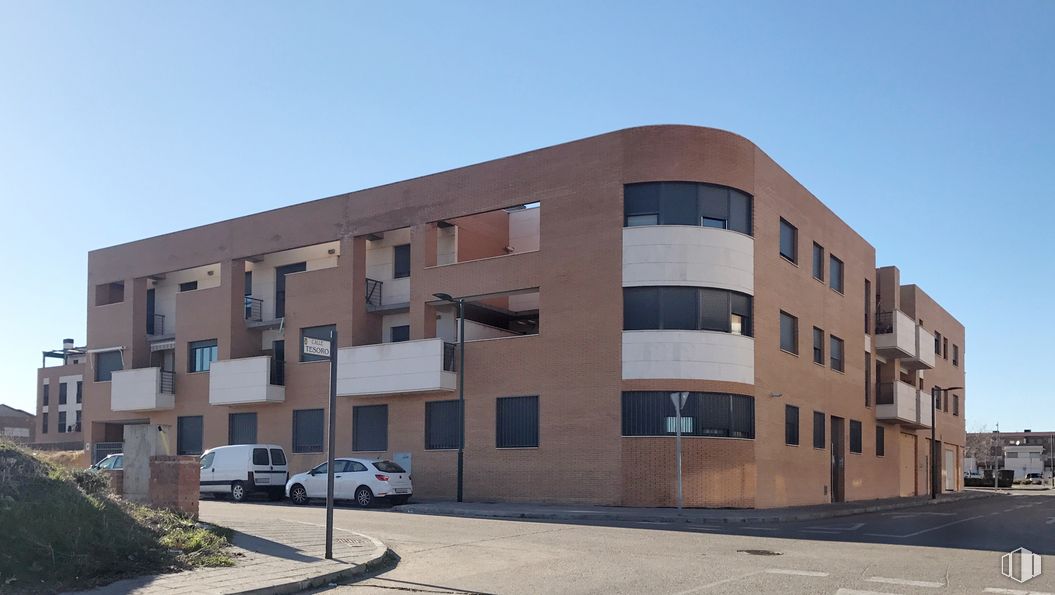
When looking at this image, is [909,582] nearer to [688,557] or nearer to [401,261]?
[688,557]

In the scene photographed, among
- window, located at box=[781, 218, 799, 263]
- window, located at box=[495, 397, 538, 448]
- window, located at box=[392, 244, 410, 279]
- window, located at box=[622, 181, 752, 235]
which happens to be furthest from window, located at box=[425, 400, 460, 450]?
window, located at box=[781, 218, 799, 263]

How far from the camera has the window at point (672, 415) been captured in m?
28.5

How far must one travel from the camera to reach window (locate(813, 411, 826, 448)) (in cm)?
3622

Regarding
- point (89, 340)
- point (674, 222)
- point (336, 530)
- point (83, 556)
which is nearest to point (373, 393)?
point (674, 222)

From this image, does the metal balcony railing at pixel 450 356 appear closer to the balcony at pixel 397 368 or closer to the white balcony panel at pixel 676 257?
the balcony at pixel 397 368

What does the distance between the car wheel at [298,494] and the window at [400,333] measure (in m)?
7.60

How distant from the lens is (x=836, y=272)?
4006 centimetres

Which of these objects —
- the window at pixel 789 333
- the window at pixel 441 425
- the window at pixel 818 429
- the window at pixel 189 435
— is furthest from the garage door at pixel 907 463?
the window at pixel 189 435

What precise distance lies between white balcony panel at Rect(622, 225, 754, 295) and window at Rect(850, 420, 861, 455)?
14514 millimetres

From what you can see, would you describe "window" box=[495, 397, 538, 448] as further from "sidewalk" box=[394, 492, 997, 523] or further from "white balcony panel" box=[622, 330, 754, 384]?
"white balcony panel" box=[622, 330, 754, 384]

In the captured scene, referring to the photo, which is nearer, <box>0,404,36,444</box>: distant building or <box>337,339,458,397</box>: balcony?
<box>337,339,458,397</box>: balcony

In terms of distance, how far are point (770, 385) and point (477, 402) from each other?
9563mm

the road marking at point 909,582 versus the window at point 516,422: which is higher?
the window at point 516,422

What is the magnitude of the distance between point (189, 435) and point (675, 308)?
22.9 metres
